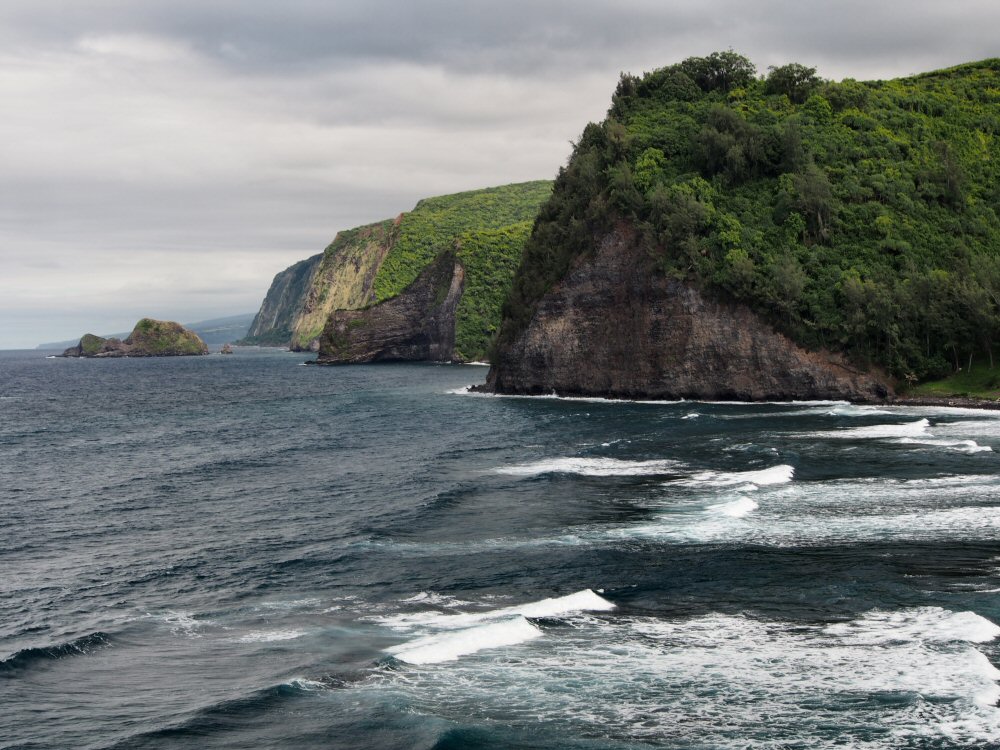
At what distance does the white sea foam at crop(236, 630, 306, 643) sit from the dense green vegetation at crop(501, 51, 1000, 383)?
7305 cm

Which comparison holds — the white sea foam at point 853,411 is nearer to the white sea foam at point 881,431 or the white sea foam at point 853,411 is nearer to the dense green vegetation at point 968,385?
the dense green vegetation at point 968,385

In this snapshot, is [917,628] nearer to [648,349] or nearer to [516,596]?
[516,596]

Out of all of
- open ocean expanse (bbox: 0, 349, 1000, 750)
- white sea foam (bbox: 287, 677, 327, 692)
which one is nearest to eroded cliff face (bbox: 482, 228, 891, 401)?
open ocean expanse (bbox: 0, 349, 1000, 750)

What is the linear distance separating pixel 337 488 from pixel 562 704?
34801 mm

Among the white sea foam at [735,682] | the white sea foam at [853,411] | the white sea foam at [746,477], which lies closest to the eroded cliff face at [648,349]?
the white sea foam at [853,411]

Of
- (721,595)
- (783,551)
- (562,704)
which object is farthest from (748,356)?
(562,704)

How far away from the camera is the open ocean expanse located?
2270cm

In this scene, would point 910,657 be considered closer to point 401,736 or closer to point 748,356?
point 401,736

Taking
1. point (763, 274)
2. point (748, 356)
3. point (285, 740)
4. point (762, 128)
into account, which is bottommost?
point (285, 740)

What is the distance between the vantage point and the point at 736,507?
1777 inches

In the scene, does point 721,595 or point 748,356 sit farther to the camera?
point 748,356

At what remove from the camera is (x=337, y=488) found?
2210 inches

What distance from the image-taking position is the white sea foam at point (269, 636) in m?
29.2

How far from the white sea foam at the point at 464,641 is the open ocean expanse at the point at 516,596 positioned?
0.09 m
